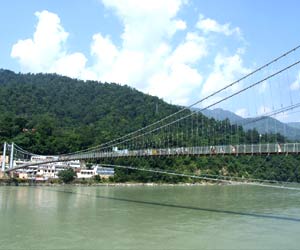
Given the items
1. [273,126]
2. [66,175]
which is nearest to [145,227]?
[273,126]

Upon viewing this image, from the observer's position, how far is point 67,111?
2324 inches

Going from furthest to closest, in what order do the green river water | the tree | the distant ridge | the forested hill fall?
the forested hill
the tree
the distant ridge
the green river water

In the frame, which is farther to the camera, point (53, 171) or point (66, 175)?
point (53, 171)

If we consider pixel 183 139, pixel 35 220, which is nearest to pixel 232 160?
pixel 183 139

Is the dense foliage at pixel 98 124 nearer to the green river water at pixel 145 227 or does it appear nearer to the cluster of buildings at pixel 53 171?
the cluster of buildings at pixel 53 171

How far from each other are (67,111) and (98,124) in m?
7.76

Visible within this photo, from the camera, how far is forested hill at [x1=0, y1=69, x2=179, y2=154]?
41.1m

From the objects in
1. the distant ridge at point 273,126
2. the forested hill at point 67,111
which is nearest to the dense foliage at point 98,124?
the forested hill at point 67,111

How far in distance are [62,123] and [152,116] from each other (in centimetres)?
1073

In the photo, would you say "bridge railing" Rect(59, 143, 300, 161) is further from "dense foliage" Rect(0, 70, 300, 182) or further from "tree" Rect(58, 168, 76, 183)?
"tree" Rect(58, 168, 76, 183)

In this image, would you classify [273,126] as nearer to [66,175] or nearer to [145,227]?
[66,175]

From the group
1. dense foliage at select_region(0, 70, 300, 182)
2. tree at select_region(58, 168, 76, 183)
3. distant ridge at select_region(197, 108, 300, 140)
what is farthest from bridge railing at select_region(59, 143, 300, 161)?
tree at select_region(58, 168, 76, 183)

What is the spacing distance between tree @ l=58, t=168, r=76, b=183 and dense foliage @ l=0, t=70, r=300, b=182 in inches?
156

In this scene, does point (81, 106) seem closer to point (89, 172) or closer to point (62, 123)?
point (62, 123)
